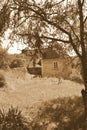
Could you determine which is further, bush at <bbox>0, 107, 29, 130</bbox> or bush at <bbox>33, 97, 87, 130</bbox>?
bush at <bbox>33, 97, 87, 130</bbox>

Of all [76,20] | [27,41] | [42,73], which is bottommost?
[42,73]

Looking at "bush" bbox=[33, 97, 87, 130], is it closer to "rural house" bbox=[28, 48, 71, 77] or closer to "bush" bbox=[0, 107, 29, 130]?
"bush" bbox=[0, 107, 29, 130]

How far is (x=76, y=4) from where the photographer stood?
2128 centimetres

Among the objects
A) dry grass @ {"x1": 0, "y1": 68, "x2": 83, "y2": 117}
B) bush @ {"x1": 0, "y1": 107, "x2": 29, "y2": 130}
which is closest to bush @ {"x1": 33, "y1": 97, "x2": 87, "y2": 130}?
bush @ {"x1": 0, "y1": 107, "x2": 29, "y2": 130}

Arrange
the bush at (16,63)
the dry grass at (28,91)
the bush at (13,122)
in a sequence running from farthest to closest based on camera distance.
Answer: the bush at (16,63) → the dry grass at (28,91) → the bush at (13,122)

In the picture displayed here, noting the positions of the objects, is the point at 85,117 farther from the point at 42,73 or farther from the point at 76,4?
the point at 42,73

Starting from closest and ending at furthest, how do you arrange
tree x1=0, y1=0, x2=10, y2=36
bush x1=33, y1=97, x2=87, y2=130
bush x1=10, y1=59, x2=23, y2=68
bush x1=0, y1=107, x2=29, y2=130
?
tree x1=0, y1=0, x2=10, y2=36
bush x1=0, y1=107, x2=29, y2=130
bush x1=33, y1=97, x2=87, y2=130
bush x1=10, y1=59, x2=23, y2=68

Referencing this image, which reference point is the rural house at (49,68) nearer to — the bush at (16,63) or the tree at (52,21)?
the bush at (16,63)

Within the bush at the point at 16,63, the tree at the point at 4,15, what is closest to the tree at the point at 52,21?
the tree at the point at 4,15

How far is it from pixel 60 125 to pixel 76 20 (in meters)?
8.09

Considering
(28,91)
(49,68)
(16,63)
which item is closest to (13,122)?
(28,91)

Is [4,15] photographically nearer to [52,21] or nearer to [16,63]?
[52,21]

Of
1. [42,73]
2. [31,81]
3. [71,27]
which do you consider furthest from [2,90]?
[42,73]

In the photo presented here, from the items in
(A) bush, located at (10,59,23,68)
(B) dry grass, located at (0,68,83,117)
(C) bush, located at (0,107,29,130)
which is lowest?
(B) dry grass, located at (0,68,83,117)
